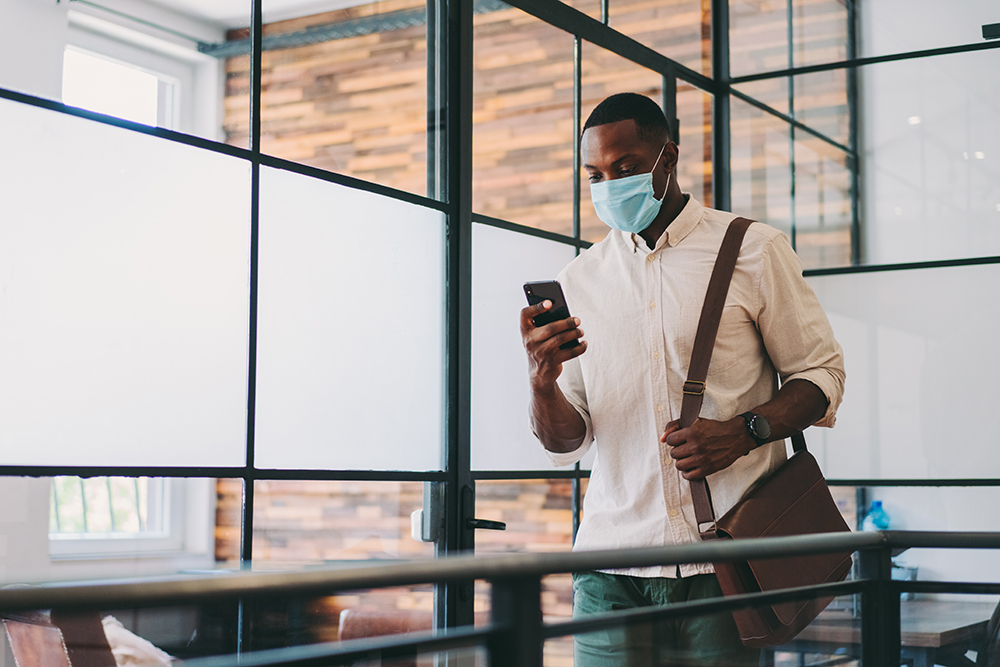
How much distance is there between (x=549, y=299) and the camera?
1.86m

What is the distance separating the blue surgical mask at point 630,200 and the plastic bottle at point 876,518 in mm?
2301

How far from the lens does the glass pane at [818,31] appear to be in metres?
4.16

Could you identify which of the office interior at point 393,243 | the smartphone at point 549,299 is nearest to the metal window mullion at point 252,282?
the office interior at point 393,243

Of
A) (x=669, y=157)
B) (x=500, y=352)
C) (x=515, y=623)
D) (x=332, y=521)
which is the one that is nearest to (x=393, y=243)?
(x=500, y=352)

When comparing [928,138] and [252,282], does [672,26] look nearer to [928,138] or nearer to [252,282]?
[928,138]

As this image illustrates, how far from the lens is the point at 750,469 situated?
1839 millimetres

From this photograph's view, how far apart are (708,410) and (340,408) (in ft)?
3.29

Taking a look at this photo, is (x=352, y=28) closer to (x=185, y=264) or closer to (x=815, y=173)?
(x=185, y=264)

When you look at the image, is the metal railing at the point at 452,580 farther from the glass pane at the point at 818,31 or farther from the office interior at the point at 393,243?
the glass pane at the point at 818,31

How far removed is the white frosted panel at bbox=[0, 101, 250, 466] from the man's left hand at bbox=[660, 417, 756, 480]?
98 cm

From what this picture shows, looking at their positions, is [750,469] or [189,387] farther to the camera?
[189,387]

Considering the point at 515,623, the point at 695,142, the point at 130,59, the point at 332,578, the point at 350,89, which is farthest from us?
the point at 695,142

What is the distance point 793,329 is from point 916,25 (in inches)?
103

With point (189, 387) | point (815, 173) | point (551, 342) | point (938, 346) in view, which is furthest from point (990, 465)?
point (189, 387)
